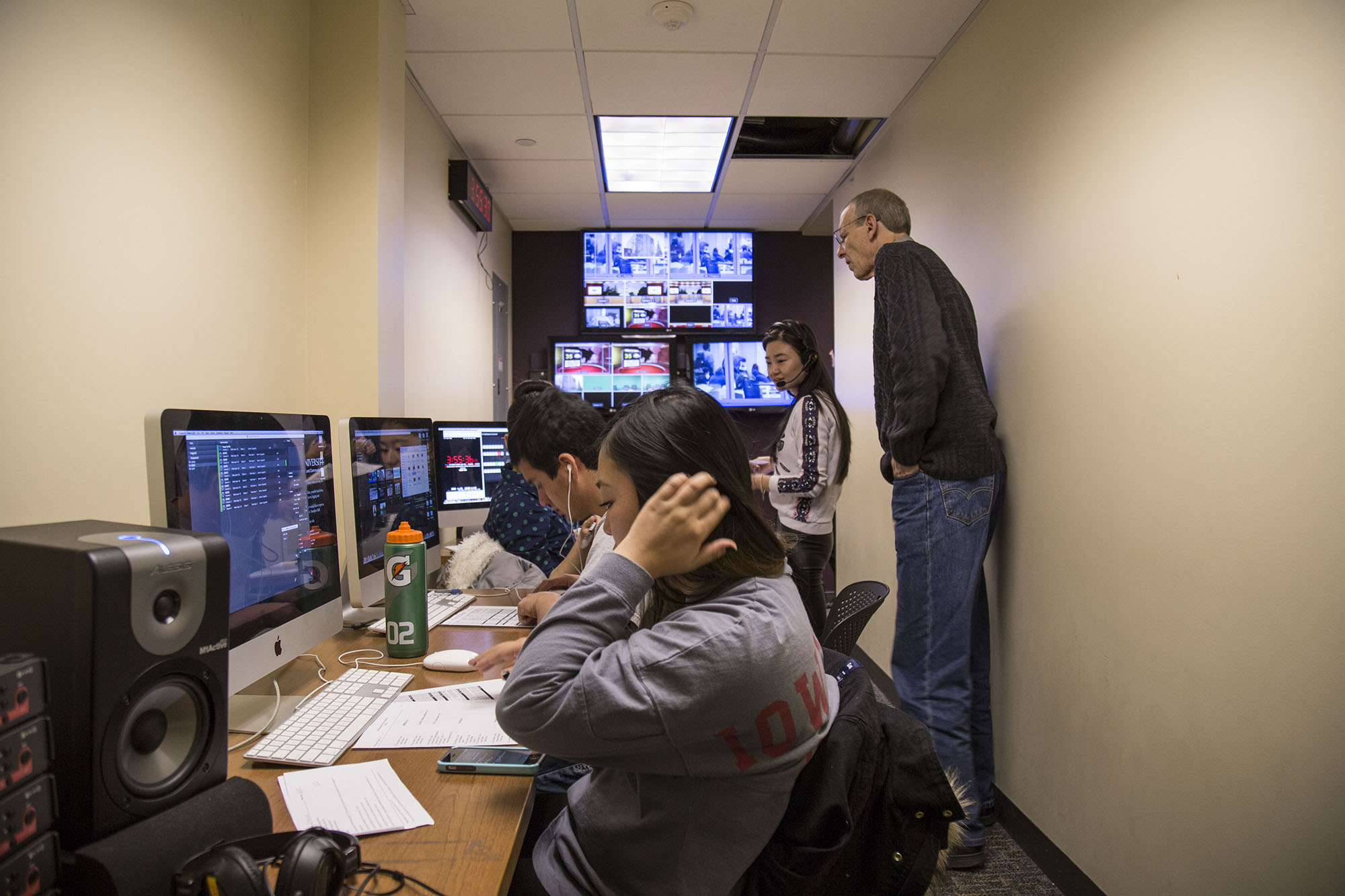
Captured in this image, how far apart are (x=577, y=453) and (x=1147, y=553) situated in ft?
4.59

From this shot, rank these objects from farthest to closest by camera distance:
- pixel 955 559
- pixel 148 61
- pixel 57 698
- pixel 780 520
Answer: pixel 780 520
pixel 955 559
pixel 148 61
pixel 57 698

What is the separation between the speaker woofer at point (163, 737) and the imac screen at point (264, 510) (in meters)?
0.23

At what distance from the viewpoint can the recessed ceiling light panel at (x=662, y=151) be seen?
324 centimetres

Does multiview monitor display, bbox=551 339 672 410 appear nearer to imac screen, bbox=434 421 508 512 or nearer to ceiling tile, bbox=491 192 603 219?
ceiling tile, bbox=491 192 603 219

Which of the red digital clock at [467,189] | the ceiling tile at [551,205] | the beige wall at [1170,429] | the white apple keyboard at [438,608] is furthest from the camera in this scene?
the ceiling tile at [551,205]

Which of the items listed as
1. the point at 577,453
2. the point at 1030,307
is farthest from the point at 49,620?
the point at 1030,307

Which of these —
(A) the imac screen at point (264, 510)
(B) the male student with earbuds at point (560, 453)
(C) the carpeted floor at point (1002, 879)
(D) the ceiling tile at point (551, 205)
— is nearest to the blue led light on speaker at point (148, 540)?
(A) the imac screen at point (264, 510)

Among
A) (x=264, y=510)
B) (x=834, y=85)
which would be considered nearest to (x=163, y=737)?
(x=264, y=510)

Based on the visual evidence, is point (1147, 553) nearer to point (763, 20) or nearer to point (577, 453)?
point (577, 453)

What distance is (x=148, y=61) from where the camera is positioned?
1518mm

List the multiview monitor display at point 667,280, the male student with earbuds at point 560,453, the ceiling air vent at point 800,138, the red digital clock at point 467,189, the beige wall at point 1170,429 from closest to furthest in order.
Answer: the beige wall at point 1170,429
the male student with earbuds at point 560,453
the red digital clock at point 467,189
the ceiling air vent at point 800,138
the multiview monitor display at point 667,280

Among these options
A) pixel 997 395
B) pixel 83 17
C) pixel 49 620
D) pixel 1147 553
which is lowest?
pixel 1147 553

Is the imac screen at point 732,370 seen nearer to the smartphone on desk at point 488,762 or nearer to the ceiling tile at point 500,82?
the ceiling tile at point 500,82

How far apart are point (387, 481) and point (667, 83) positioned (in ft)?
7.00
